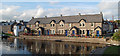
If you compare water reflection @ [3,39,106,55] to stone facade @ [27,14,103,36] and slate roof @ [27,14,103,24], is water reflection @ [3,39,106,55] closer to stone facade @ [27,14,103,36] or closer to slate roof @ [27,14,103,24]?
stone facade @ [27,14,103,36]

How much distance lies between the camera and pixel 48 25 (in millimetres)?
49312

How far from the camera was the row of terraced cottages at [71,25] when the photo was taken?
1544 inches

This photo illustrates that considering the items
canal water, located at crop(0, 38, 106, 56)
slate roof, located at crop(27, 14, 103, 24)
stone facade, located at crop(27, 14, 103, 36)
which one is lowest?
canal water, located at crop(0, 38, 106, 56)

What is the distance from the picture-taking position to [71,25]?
4397cm

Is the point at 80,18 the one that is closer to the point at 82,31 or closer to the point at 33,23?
the point at 82,31

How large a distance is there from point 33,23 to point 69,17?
17.2 metres

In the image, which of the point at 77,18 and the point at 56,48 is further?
the point at 77,18

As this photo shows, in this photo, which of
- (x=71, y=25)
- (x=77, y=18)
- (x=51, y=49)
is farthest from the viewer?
(x=77, y=18)

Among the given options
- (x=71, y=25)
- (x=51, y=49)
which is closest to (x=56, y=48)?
(x=51, y=49)

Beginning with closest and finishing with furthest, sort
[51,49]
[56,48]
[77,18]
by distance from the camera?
[51,49] < [56,48] < [77,18]

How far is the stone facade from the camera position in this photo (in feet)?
129

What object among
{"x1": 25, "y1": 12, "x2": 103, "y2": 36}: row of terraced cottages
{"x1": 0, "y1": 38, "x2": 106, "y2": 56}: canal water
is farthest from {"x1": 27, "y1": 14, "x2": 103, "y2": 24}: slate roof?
{"x1": 0, "y1": 38, "x2": 106, "y2": 56}: canal water

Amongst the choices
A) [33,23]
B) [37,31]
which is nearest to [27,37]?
[37,31]

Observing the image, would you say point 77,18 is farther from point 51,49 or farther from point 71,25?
point 51,49
